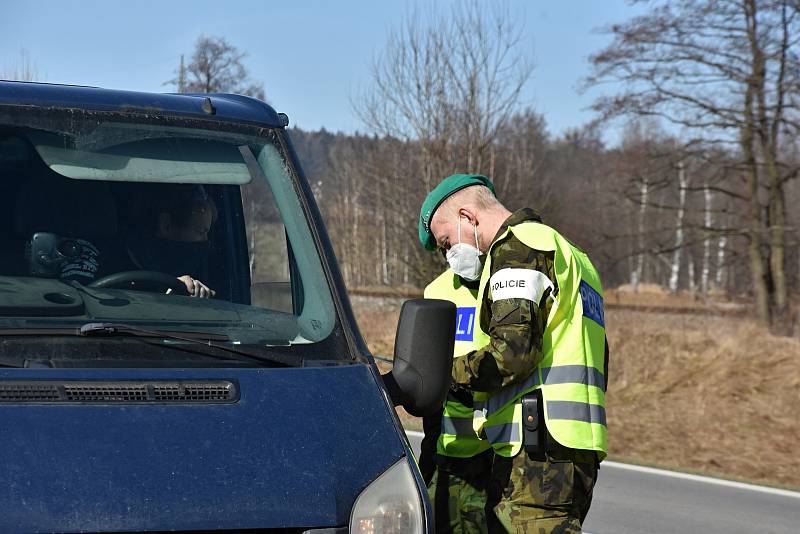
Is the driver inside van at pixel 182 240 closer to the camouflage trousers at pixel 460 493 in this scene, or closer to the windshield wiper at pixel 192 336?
the windshield wiper at pixel 192 336

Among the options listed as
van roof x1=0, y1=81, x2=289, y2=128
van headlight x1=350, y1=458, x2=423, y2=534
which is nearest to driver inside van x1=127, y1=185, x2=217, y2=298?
van roof x1=0, y1=81, x2=289, y2=128

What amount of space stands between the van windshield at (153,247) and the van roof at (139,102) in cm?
3

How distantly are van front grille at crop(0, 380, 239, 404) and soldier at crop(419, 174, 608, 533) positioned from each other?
957 mm

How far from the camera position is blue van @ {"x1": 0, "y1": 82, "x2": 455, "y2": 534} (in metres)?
2.47

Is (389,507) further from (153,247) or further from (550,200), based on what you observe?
(550,200)

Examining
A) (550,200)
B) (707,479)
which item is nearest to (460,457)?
(707,479)

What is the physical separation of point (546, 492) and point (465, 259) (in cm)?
81

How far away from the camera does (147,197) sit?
11.4 ft

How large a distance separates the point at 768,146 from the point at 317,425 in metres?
17.0

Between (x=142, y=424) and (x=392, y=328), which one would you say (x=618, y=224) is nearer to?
(x=392, y=328)

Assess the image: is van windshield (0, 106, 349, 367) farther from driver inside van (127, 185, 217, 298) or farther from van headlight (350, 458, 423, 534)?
van headlight (350, 458, 423, 534)

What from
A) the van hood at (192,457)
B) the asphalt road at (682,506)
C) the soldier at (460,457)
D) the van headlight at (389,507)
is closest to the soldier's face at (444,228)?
the soldier at (460,457)

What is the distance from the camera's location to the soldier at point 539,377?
337cm

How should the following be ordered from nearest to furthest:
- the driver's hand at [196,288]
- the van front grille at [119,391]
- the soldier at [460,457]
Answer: the van front grille at [119,391] < the driver's hand at [196,288] < the soldier at [460,457]
